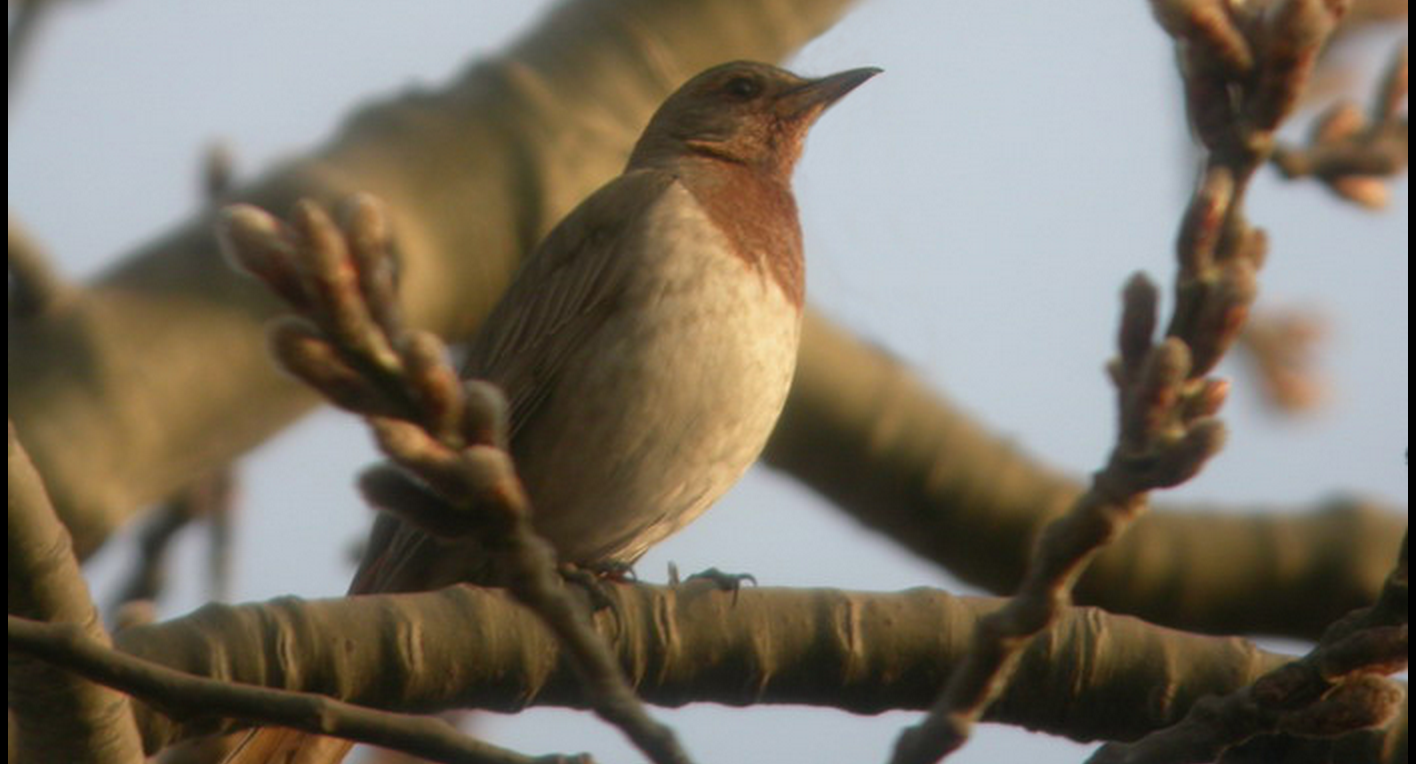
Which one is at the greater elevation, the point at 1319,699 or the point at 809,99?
the point at 809,99

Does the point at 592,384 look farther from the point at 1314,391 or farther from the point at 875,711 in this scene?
the point at 1314,391

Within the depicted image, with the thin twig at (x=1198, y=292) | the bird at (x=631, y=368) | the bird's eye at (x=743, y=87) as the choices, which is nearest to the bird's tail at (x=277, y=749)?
the bird at (x=631, y=368)

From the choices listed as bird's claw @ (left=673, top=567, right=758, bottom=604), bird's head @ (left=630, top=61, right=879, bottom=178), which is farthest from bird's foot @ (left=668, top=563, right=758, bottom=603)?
bird's head @ (left=630, top=61, right=879, bottom=178)

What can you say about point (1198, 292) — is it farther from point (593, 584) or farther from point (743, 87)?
point (743, 87)

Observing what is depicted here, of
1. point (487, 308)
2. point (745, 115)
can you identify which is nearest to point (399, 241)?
point (487, 308)

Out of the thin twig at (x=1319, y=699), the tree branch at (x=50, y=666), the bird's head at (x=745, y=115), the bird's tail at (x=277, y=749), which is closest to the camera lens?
the thin twig at (x=1319, y=699)

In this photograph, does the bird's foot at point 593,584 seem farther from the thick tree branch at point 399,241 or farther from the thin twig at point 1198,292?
the thin twig at point 1198,292

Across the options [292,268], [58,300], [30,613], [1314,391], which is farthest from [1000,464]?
[292,268]

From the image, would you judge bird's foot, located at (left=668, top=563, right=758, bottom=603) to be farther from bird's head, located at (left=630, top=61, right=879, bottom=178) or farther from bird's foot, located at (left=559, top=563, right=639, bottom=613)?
bird's head, located at (left=630, top=61, right=879, bottom=178)
